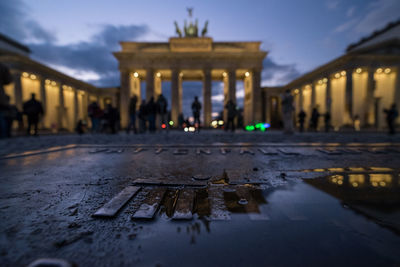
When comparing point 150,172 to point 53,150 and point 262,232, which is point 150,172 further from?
point 53,150

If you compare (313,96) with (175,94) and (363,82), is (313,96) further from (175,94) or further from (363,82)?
(175,94)

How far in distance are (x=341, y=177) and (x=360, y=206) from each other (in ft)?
2.99

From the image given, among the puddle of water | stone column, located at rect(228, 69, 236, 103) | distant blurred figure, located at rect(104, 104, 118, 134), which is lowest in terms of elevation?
the puddle of water

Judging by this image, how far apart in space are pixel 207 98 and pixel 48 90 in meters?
24.2

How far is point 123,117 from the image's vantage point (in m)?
28.7

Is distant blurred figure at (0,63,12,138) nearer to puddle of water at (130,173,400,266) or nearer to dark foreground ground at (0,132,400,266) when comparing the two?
dark foreground ground at (0,132,400,266)

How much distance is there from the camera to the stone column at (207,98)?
2864 centimetres

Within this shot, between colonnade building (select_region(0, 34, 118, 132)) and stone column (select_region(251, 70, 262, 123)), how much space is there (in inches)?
1054

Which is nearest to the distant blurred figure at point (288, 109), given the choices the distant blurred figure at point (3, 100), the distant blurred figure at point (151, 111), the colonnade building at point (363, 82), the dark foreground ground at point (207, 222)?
the distant blurred figure at point (151, 111)

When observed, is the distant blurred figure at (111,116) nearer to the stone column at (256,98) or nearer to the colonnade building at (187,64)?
the colonnade building at (187,64)

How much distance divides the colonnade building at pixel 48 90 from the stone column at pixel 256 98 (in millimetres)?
26760

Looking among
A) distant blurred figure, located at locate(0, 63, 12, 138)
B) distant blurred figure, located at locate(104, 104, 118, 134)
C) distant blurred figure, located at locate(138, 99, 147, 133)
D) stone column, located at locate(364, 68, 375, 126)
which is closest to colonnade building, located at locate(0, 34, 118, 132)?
distant blurred figure, located at locate(104, 104, 118, 134)

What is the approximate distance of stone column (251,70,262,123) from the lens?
28.8 metres

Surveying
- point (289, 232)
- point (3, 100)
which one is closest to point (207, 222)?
point (289, 232)
